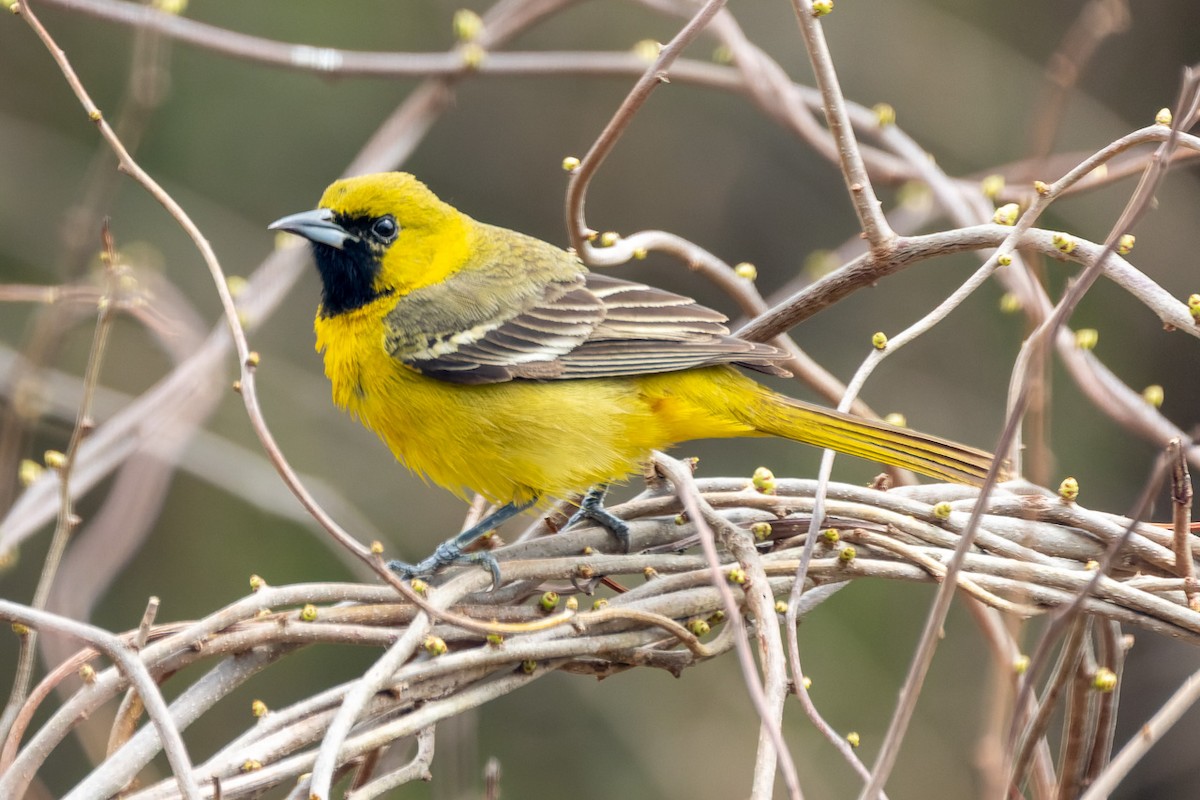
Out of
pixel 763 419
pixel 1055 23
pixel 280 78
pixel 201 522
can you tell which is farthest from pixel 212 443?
pixel 1055 23

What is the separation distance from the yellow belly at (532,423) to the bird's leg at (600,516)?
0.04 metres

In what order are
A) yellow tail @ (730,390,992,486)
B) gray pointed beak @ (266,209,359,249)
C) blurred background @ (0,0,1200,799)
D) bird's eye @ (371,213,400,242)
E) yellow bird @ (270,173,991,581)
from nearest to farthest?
yellow tail @ (730,390,992,486), yellow bird @ (270,173,991,581), gray pointed beak @ (266,209,359,249), bird's eye @ (371,213,400,242), blurred background @ (0,0,1200,799)

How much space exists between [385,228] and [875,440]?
1.64 metres

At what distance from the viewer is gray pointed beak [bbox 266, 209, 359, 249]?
3.73m

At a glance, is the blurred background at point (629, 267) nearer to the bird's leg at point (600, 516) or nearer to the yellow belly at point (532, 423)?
the yellow belly at point (532, 423)

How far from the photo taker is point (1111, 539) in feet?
7.88

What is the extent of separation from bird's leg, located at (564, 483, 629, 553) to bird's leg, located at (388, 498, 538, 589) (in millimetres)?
183

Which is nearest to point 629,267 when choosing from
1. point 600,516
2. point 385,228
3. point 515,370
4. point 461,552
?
point 385,228

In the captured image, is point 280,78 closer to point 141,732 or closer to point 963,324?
point 963,324

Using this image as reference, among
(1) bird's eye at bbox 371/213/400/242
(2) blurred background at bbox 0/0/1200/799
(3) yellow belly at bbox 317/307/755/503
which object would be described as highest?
(2) blurred background at bbox 0/0/1200/799

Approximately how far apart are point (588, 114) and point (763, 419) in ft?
A: 14.7

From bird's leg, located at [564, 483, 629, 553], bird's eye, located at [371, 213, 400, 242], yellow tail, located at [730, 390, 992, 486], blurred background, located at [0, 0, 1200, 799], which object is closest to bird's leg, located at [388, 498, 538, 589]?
bird's leg, located at [564, 483, 629, 553]

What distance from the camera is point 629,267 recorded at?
7.27 metres

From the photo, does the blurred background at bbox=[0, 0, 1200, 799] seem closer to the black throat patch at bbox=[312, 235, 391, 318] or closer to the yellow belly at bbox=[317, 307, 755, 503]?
the black throat patch at bbox=[312, 235, 391, 318]
